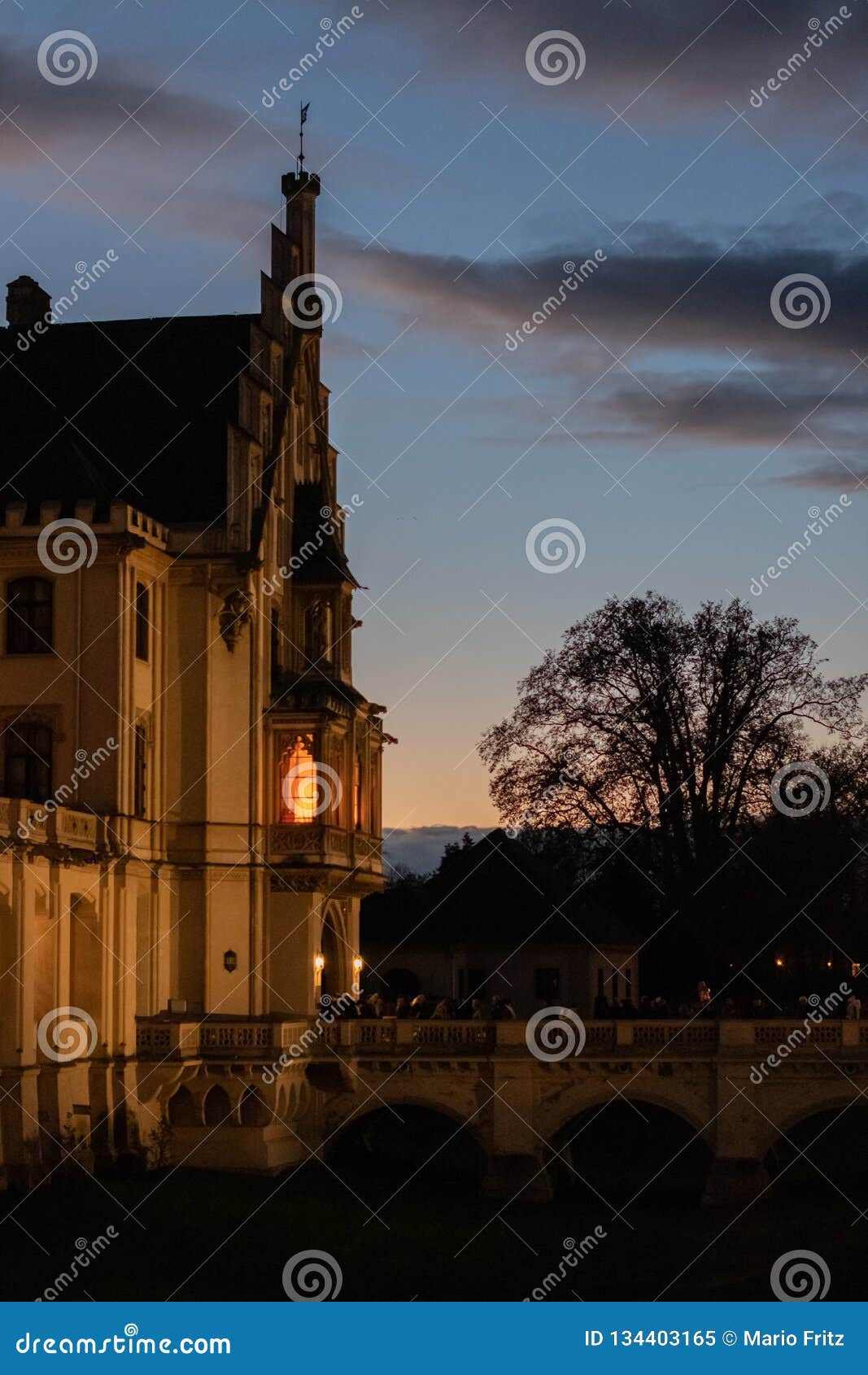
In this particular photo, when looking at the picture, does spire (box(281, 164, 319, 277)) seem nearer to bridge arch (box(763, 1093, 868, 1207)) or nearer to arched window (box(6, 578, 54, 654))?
arched window (box(6, 578, 54, 654))

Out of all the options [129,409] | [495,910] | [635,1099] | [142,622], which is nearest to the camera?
[635,1099]

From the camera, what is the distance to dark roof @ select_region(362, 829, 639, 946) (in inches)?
3300

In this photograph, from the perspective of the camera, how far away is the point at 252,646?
63.2 m

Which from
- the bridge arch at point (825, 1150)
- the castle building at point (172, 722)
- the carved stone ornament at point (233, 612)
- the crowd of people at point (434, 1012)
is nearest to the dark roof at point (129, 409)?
the castle building at point (172, 722)

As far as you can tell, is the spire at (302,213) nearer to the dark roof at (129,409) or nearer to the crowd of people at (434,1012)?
the dark roof at (129,409)

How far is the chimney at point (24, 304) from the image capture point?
6812 centimetres

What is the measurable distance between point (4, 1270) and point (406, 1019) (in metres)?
15.0

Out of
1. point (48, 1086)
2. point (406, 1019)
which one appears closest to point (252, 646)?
point (406, 1019)

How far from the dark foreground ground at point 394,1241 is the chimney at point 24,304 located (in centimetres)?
2275

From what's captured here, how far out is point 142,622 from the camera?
60781 millimetres

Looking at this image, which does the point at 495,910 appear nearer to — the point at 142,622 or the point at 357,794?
the point at 357,794

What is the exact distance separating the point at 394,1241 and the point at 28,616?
1625 centimetres

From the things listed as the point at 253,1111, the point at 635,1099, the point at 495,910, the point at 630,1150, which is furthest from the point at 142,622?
the point at 495,910

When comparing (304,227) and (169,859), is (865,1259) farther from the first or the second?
(304,227)
